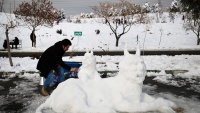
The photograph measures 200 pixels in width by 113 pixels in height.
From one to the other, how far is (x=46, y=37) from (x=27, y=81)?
82.3 ft

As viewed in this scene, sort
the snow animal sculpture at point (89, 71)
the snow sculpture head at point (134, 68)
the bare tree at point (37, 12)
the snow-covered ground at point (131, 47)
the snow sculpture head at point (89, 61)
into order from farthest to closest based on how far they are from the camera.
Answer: the bare tree at point (37, 12) → the snow-covered ground at point (131, 47) → the snow sculpture head at point (89, 61) → the snow animal sculpture at point (89, 71) → the snow sculpture head at point (134, 68)

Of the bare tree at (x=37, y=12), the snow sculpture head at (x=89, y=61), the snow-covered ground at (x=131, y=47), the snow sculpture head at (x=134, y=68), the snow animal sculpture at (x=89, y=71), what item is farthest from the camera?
the bare tree at (x=37, y=12)

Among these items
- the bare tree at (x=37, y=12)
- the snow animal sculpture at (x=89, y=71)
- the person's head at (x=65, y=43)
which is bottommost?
the snow animal sculpture at (x=89, y=71)

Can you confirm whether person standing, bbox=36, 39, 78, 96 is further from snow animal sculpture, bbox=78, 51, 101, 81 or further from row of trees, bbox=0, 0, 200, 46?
row of trees, bbox=0, 0, 200, 46

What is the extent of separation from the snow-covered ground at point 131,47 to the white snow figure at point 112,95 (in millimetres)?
1115

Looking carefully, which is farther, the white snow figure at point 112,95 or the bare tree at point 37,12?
the bare tree at point 37,12

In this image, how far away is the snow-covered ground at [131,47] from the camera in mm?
7655

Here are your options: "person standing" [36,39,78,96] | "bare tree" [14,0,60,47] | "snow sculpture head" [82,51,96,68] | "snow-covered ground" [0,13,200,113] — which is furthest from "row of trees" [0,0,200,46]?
"snow sculpture head" [82,51,96,68]

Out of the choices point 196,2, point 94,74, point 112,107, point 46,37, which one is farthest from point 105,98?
point 46,37

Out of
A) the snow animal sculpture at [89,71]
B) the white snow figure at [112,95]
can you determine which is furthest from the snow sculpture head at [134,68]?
the snow animal sculpture at [89,71]

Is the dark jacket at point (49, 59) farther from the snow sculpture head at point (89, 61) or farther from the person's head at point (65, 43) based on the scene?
the snow sculpture head at point (89, 61)

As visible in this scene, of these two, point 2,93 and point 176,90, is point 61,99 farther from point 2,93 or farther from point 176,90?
point 176,90

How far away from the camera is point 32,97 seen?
7148 mm

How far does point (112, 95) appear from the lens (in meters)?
5.20
